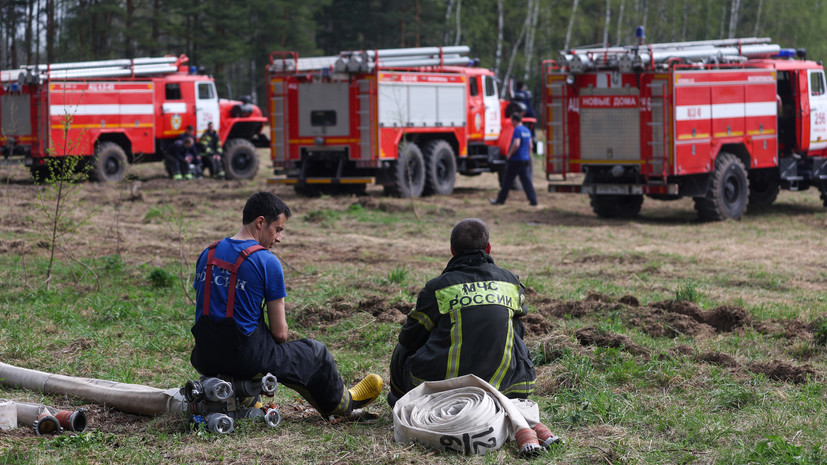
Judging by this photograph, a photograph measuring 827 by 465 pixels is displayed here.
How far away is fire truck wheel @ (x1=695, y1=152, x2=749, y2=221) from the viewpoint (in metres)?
15.0

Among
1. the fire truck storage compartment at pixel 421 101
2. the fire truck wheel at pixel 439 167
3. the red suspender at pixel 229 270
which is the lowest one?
the red suspender at pixel 229 270

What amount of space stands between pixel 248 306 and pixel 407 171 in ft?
45.4

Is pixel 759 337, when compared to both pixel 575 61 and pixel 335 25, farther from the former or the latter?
pixel 335 25

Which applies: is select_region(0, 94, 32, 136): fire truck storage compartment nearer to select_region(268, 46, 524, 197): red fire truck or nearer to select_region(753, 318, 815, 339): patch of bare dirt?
select_region(268, 46, 524, 197): red fire truck

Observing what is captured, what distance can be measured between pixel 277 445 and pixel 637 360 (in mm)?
2911

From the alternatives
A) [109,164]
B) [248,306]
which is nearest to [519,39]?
[109,164]

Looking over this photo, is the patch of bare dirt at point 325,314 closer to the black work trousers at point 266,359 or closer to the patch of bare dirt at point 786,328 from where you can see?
the black work trousers at point 266,359

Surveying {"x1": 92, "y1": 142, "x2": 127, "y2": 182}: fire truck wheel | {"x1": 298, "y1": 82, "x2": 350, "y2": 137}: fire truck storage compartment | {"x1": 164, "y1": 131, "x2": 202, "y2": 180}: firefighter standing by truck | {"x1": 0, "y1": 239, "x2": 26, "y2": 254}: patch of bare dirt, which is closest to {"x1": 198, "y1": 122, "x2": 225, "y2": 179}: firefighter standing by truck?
{"x1": 164, "y1": 131, "x2": 202, "y2": 180}: firefighter standing by truck

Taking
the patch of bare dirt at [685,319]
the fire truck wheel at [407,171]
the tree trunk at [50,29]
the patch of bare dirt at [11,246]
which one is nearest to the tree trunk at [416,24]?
the tree trunk at [50,29]

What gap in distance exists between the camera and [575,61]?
14.9m

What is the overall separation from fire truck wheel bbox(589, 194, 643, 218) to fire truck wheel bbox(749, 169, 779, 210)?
253cm

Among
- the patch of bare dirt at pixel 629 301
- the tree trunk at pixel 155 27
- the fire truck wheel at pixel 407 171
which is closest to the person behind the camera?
the patch of bare dirt at pixel 629 301

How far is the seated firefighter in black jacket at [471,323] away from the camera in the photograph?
500 centimetres

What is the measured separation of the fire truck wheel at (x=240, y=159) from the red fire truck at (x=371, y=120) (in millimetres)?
4544
